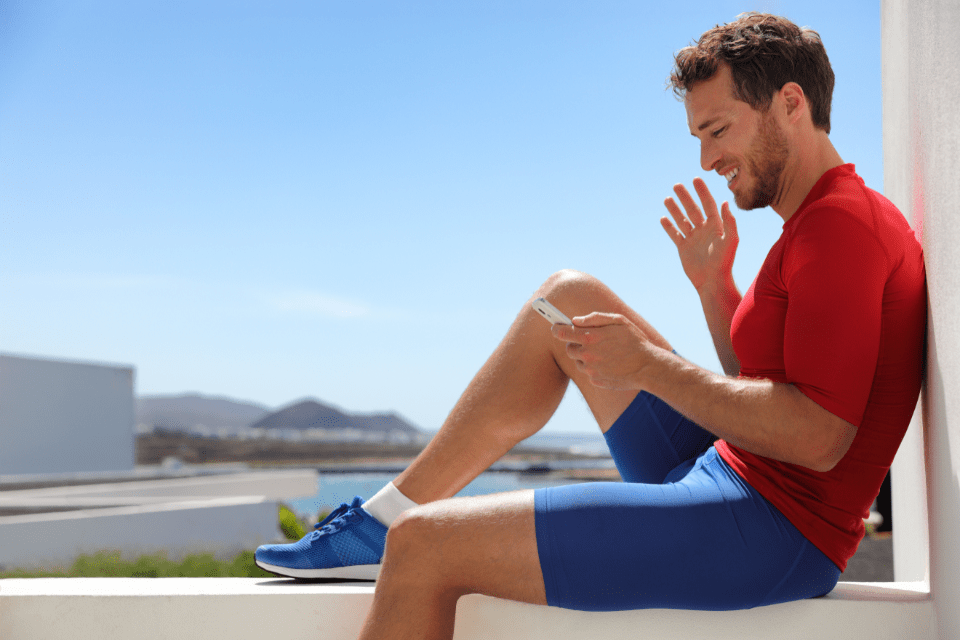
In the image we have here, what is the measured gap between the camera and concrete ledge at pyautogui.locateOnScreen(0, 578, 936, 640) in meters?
1.44

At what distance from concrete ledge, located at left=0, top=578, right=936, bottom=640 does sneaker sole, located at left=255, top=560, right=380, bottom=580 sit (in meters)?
0.02

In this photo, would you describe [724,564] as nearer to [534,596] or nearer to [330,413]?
[534,596]

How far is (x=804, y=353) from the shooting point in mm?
1161

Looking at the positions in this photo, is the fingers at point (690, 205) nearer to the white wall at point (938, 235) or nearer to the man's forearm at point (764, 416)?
the white wall at point (938, 235)

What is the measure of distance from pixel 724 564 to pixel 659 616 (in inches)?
11.1

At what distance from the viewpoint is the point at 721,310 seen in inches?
73.7

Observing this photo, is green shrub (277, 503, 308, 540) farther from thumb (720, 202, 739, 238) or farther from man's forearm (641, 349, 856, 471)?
man's forearm (641, 349, 856, 471)

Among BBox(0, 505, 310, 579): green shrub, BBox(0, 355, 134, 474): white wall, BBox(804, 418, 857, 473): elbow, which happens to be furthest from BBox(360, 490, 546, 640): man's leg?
BBox(0, 355, 134, 474): white wall

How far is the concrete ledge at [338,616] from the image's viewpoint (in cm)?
144

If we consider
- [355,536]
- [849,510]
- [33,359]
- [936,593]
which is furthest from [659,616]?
[33,359]

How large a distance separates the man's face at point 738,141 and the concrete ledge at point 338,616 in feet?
2.83

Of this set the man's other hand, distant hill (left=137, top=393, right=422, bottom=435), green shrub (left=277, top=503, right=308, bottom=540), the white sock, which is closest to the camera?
the man's other hand

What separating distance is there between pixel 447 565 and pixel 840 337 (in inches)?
29.6

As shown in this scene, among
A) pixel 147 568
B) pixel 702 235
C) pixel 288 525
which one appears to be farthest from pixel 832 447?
pixel 288 525
